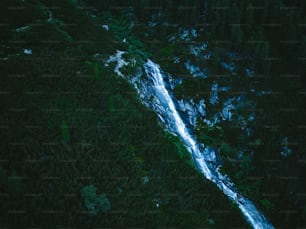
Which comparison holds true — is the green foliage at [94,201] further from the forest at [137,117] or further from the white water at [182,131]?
the white water at [182,131]

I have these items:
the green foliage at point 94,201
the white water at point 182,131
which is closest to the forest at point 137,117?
the green foliage at point 94,201

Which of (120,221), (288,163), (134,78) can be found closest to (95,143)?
(120,221)

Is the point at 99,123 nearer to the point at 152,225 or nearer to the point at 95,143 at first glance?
the point at 95,143

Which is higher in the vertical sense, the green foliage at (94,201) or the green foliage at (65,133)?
the green foliage at (65,133)

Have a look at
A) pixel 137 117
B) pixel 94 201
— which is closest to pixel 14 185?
pixel 94 201

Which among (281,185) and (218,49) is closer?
(281,185)

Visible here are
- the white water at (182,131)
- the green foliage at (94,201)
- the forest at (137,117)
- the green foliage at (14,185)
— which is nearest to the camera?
the green foliage at (14,185)

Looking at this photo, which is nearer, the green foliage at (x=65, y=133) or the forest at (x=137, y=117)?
the forest at (x=137, y=117)
